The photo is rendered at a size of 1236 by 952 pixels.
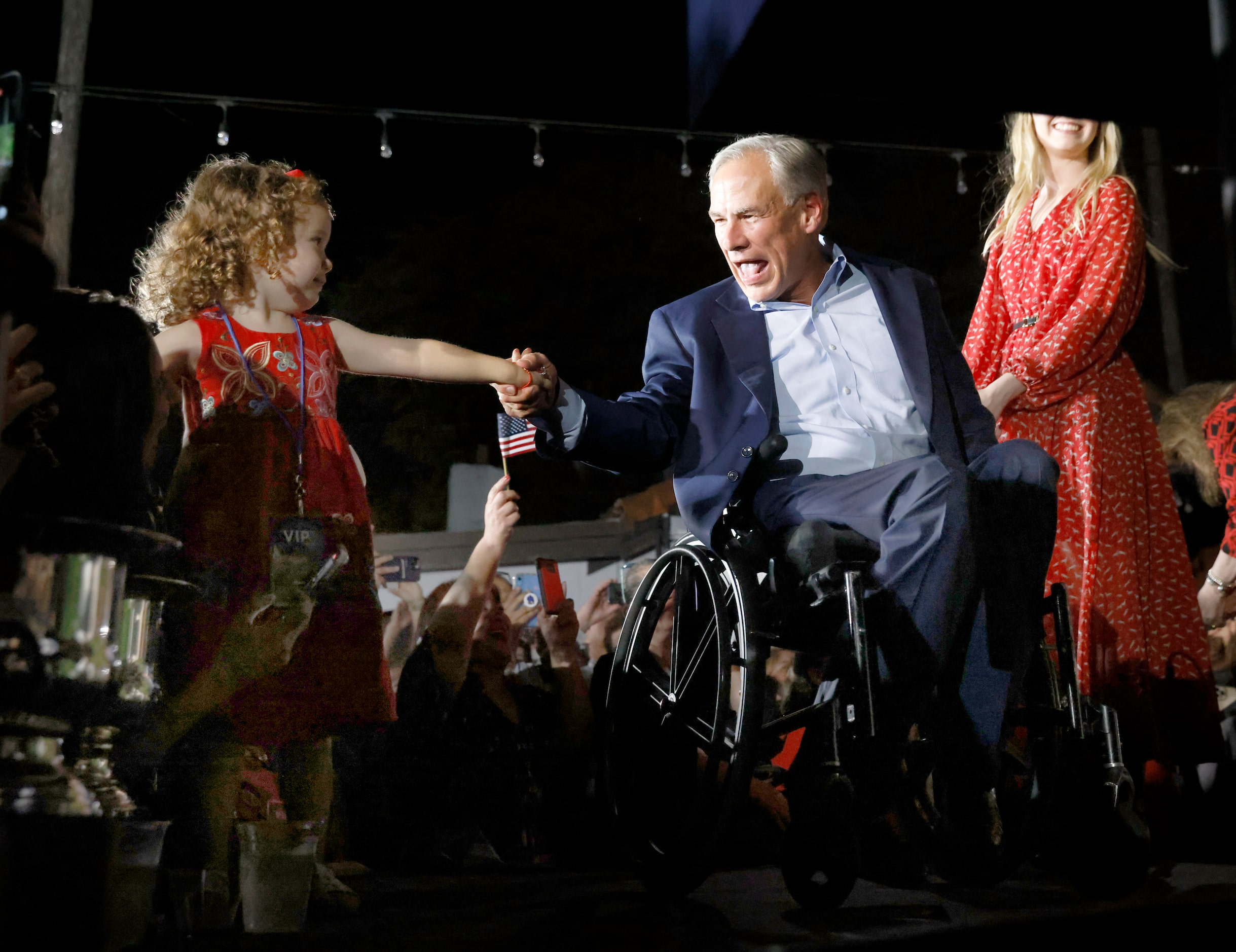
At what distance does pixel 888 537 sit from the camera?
2094mm

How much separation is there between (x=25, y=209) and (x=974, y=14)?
2.28 metres

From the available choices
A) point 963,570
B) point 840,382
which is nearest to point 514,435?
point 840,382

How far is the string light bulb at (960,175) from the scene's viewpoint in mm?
3357

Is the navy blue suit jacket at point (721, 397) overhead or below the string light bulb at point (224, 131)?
below

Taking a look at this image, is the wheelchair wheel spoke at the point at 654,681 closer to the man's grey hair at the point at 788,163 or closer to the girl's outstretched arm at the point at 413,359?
the girl's outstretched arm at the point at 413,359

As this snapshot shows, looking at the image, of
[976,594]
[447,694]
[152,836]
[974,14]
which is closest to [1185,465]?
[974,14]

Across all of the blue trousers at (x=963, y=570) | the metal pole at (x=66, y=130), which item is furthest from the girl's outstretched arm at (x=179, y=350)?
the blue trousers at (x=963, y=570)

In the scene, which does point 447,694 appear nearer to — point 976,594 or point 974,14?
point 976,594

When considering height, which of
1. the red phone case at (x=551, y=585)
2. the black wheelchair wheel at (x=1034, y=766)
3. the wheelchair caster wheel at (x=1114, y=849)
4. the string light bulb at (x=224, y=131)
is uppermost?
the string light bulb at (x=224, y=131)

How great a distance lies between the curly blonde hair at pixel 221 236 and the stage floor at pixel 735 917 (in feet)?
4.21

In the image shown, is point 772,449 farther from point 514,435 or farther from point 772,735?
point 514,435

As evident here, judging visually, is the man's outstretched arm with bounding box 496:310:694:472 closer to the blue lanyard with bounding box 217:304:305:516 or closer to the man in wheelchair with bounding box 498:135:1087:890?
the man in wheelchair with bounding box 498:135:1087:890

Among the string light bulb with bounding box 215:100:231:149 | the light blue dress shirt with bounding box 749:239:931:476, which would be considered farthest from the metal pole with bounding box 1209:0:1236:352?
the string light bulb with bounding box 215:100:231:149

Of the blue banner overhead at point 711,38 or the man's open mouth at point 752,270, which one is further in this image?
the blue banner overhead at point 711,38
